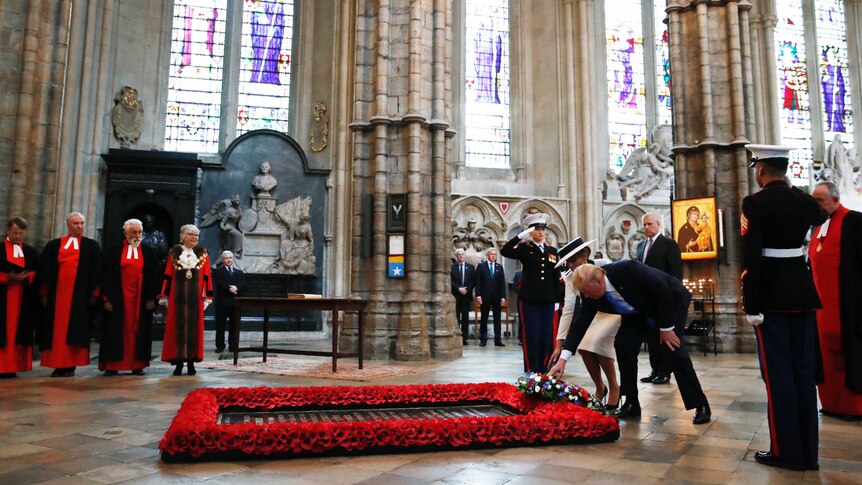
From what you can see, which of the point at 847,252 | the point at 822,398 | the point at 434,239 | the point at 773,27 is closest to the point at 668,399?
the point at 822,398

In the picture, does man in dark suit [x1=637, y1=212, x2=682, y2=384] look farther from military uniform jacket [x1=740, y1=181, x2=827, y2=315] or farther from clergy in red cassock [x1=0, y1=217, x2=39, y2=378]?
clergy in red cassock [x1=0, y1=217, x2=39, y2=378]

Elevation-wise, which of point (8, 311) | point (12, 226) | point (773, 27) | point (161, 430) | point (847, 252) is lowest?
point (161, 430)

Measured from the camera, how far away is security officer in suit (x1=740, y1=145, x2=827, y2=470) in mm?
3422

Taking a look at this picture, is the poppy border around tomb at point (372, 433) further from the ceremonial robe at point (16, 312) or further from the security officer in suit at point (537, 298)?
the ceremonial robe at point (16, 312)

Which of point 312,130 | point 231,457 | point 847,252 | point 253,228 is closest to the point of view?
point 231,457

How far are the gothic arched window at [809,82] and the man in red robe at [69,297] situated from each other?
837 inches

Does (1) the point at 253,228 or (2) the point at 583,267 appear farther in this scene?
(1) the point at 253,228

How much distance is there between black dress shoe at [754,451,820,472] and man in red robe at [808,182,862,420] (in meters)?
1.93

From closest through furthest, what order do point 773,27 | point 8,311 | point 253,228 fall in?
point 8,311
point 253,228
point 773,27

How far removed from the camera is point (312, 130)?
17344 millimetres

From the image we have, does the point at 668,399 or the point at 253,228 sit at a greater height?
the point at 253,228

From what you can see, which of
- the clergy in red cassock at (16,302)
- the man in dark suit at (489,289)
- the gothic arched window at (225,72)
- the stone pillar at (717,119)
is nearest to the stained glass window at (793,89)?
the stone pillar at (717,119)

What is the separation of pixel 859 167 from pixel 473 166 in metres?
12.9

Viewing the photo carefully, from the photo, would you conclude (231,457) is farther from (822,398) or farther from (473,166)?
(473,166)
